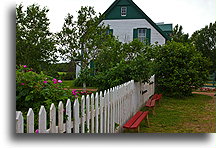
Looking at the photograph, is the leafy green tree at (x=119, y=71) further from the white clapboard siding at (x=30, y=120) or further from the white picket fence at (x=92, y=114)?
the white clapboard siding at (x=30, y=120)

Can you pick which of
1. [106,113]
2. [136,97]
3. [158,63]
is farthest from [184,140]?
[158,63]

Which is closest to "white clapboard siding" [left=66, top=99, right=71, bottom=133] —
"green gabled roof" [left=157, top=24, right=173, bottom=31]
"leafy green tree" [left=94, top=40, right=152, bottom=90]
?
"green gabled roof" [left=157, top=24, right=173, bottom=31]

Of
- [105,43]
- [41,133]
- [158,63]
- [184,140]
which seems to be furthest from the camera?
[158,63]

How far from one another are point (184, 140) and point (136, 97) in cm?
241

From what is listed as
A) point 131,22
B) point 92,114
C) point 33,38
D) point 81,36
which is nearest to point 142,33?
point 131,22

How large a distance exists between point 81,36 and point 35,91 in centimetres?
85

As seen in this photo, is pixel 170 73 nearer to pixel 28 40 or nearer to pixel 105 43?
pixel 105 43

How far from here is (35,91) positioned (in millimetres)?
2436

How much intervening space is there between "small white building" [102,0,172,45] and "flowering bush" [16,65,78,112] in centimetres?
96

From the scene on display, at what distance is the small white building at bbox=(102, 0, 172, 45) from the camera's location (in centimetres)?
285

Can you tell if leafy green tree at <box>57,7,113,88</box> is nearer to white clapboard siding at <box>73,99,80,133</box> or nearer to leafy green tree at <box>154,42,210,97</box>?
white clapboard siding at <box>73,99,80,133</box>

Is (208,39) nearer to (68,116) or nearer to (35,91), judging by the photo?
(68,116)

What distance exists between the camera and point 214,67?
294cm
